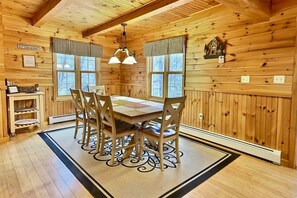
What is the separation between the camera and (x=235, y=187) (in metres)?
2.11

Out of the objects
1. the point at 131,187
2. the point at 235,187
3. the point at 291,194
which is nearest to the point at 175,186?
the point at 131,187

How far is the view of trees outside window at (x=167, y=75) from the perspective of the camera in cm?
420

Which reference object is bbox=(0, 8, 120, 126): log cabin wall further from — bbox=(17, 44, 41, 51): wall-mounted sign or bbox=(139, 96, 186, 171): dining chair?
bbox=(139, 96, 186, 171): dining chair

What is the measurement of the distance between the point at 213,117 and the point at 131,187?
6.88 ft

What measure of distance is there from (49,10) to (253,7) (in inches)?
118

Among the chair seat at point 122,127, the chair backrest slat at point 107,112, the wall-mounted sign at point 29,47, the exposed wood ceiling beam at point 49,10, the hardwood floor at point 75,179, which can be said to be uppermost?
the exposed wood ceiling beam at point 49,10

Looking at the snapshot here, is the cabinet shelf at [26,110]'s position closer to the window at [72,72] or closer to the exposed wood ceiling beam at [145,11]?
the window at [72,72]

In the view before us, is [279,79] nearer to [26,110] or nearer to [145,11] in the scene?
[145,11]

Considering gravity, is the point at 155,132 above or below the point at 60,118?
above

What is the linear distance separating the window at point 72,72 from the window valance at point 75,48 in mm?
175

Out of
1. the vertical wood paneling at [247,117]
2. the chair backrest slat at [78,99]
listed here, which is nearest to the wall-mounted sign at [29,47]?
the chair backrest slat at [78,99]

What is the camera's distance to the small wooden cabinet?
3658 millimetres

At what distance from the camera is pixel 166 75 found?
177 inches

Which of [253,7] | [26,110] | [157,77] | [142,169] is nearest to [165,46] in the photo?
[157,77]
